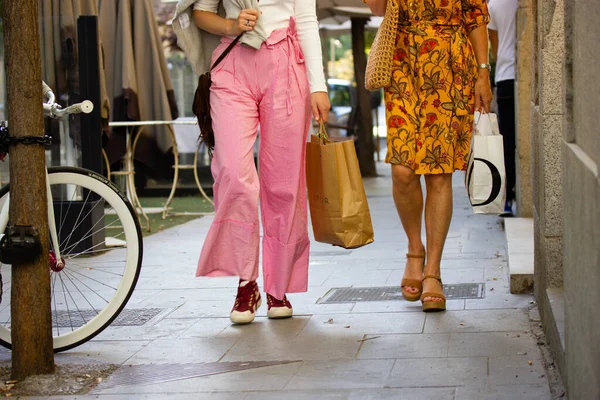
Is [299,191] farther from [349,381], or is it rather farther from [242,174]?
[349,381]

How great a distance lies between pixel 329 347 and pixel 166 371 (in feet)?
2.30

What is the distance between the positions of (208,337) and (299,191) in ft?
2.76

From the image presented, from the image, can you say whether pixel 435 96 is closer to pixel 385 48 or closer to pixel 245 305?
pixel 385 48

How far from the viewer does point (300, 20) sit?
5145 millimetres

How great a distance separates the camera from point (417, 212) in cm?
Result: 557

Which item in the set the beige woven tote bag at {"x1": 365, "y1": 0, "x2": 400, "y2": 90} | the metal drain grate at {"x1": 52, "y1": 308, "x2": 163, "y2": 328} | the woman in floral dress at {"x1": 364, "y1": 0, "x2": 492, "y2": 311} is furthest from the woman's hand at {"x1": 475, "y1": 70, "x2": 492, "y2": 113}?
the metal drain grate at {"x1": 52, "y1": 308, "x2": 163, "y2": 328}

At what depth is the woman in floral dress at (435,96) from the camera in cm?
527

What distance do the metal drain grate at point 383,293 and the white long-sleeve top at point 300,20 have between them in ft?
3.88

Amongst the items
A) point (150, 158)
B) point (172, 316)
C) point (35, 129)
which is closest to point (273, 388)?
point (35, 129)

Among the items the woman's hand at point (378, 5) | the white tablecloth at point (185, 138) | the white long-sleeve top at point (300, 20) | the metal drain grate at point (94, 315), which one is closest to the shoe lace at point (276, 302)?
the metal drain grate at point (94, 315)

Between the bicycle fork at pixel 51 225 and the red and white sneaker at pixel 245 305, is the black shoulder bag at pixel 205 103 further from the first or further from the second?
the bicycle fork at pixel 51 225

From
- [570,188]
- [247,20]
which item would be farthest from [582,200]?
[247,20]

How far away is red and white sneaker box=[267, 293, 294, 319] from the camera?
5.17 meters

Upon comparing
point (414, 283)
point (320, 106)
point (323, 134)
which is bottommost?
point (414, 283)
